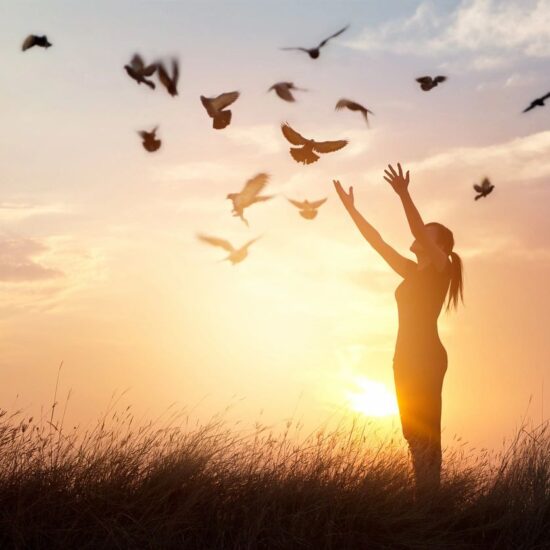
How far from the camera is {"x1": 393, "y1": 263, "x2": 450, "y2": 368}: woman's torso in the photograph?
723 cm

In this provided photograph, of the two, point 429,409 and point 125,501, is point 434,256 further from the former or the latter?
point 125,501

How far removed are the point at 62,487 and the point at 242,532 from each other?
56.4 inches

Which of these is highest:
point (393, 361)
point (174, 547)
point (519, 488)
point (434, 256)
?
point (434, 256)

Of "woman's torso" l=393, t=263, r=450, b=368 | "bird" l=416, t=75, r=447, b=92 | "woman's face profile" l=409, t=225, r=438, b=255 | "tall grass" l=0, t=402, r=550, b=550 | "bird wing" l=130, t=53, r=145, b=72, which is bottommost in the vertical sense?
"tall grass" l=0, t=402, r=550, b=550

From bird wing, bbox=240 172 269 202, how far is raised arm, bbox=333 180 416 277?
950 millimetres

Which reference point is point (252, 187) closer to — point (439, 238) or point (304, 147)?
point (304, 147)

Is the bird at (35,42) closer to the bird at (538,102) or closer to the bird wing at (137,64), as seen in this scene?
the bird wing at (137,64)

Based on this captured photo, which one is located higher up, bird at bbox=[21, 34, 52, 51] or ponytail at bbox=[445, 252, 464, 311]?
bird at bbox=[21, 34, 52, 51]

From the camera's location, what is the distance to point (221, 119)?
890 centimetres

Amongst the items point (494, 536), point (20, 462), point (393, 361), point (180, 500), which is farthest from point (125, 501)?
point (494, 536)

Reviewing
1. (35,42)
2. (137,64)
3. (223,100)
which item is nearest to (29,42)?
(35,42)

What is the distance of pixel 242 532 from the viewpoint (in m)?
6.62

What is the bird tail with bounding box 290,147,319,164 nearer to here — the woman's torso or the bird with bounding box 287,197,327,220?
the bird with bounding box 287,197,327,220

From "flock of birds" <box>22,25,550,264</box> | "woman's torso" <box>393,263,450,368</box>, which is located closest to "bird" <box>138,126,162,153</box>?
"flock of birds" <box>22,25,550,264</box>
